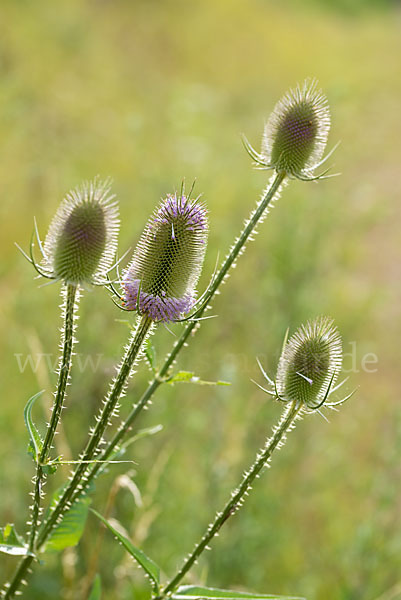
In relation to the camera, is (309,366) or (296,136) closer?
(309,366)

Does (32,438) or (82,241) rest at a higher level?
(82,241)

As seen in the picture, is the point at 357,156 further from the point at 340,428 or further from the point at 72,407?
the point at 72,407

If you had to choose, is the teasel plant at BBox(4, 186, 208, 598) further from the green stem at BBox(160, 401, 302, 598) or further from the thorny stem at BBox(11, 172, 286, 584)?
the green stem at BBox(160, 401, 302, 598)

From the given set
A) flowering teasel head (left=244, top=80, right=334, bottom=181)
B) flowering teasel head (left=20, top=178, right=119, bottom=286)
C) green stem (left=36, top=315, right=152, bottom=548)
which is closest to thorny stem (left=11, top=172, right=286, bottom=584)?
green stem (left=36, top=315, right=152, bottom=548)

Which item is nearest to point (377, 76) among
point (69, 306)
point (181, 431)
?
point (181, 431)

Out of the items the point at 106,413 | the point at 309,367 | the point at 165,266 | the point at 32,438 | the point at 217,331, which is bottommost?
the point at 32,438

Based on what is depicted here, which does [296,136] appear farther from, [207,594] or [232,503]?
[207,594]

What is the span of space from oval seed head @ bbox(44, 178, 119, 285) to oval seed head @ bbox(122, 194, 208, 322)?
0.13 m

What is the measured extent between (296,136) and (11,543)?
1.60 m

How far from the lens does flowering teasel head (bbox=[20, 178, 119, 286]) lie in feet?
5.36

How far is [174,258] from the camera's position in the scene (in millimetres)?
1799

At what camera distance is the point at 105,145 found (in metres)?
8.23

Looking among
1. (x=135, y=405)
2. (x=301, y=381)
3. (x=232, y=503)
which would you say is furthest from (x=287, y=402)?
(x=135, y=405)

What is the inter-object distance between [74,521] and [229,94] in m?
11.7
